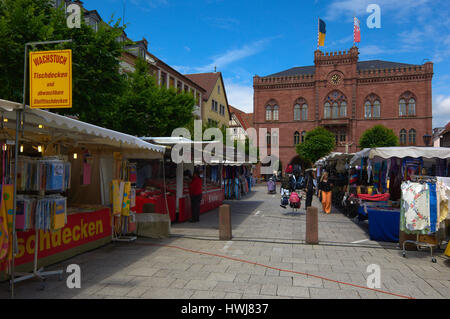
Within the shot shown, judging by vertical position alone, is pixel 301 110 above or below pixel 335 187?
above

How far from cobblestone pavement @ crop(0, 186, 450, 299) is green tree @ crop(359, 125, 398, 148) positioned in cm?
3136

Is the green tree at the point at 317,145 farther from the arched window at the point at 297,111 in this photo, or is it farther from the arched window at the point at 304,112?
the arched window at the point at 297,111

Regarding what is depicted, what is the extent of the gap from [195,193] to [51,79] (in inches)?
269

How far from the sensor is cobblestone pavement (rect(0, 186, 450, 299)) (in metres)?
4.59

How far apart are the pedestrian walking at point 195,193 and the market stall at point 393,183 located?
5118 millimetres

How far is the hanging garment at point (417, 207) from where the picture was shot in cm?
651

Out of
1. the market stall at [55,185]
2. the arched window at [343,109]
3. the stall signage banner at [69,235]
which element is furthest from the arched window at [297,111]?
the stall signage banner at [69,235]

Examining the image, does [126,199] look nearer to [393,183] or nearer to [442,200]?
[442,200]

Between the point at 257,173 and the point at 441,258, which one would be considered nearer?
the point at 441,258

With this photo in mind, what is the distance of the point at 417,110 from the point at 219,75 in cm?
2730

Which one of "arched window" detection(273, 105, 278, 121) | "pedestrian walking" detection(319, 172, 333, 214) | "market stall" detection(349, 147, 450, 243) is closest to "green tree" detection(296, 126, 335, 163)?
"arched window" detection(273, 105, 278, 121)

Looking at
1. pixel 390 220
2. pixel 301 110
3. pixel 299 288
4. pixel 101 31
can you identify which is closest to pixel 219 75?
pixel 301 110

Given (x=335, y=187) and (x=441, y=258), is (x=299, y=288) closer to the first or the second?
(x=441, y=258)

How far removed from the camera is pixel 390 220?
317 inches
